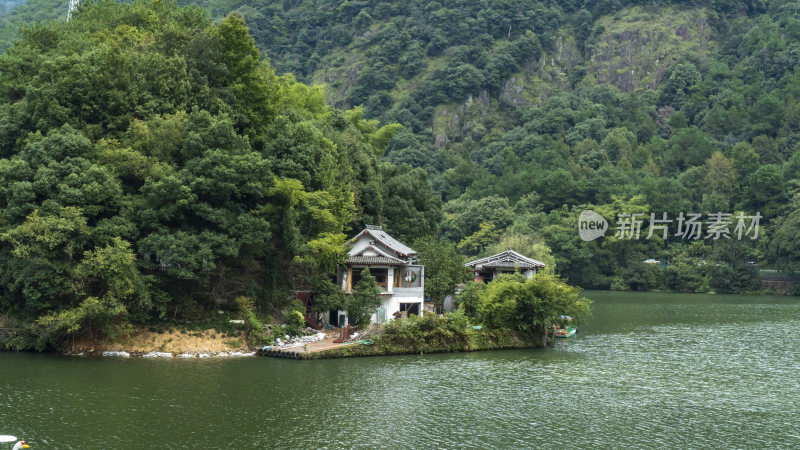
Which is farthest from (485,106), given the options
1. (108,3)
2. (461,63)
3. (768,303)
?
(108,3)

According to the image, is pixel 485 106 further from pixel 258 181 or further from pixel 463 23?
pixel 258 181

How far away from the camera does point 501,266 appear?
2031 inches

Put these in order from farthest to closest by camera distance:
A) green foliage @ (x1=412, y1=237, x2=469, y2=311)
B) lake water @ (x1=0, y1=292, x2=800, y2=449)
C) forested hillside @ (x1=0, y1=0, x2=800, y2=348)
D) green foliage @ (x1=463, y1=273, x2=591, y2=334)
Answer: green foliage @ (x1=412, y1=237, x2=469, y2=311) → green foliage @ (x1=463, y1=273, x2=591, y2=334) → forested hillside @ (x1=0, y1=0, x2=800, y2=348) → lake water @ (x1=0, y1=292, x2=800, y2=449)

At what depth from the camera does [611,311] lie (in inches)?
2480

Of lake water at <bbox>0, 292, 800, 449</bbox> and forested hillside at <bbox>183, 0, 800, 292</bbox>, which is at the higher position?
forested hillside at <bbox>183, 0, 800, 292</bbox>

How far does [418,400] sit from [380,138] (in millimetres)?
42618

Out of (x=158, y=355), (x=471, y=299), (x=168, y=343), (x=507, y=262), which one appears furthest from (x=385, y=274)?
(x=158, y=355)

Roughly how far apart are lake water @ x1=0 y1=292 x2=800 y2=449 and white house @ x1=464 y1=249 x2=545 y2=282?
11429mm

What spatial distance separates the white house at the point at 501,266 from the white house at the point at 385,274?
780 cm

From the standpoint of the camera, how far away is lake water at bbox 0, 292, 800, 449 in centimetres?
2306

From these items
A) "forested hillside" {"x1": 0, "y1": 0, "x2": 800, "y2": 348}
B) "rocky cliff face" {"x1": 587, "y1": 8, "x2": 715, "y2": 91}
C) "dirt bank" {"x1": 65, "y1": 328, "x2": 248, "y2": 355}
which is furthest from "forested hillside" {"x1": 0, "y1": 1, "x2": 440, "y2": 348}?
"rocky cliff face" {"x1": 587, "y1": 8, "x2": 715, "y2": 91}

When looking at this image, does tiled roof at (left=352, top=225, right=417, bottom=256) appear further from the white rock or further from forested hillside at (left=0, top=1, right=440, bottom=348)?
the white rock

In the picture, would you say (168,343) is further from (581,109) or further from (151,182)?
(581,109)

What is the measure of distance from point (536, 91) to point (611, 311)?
91243 millimetres
